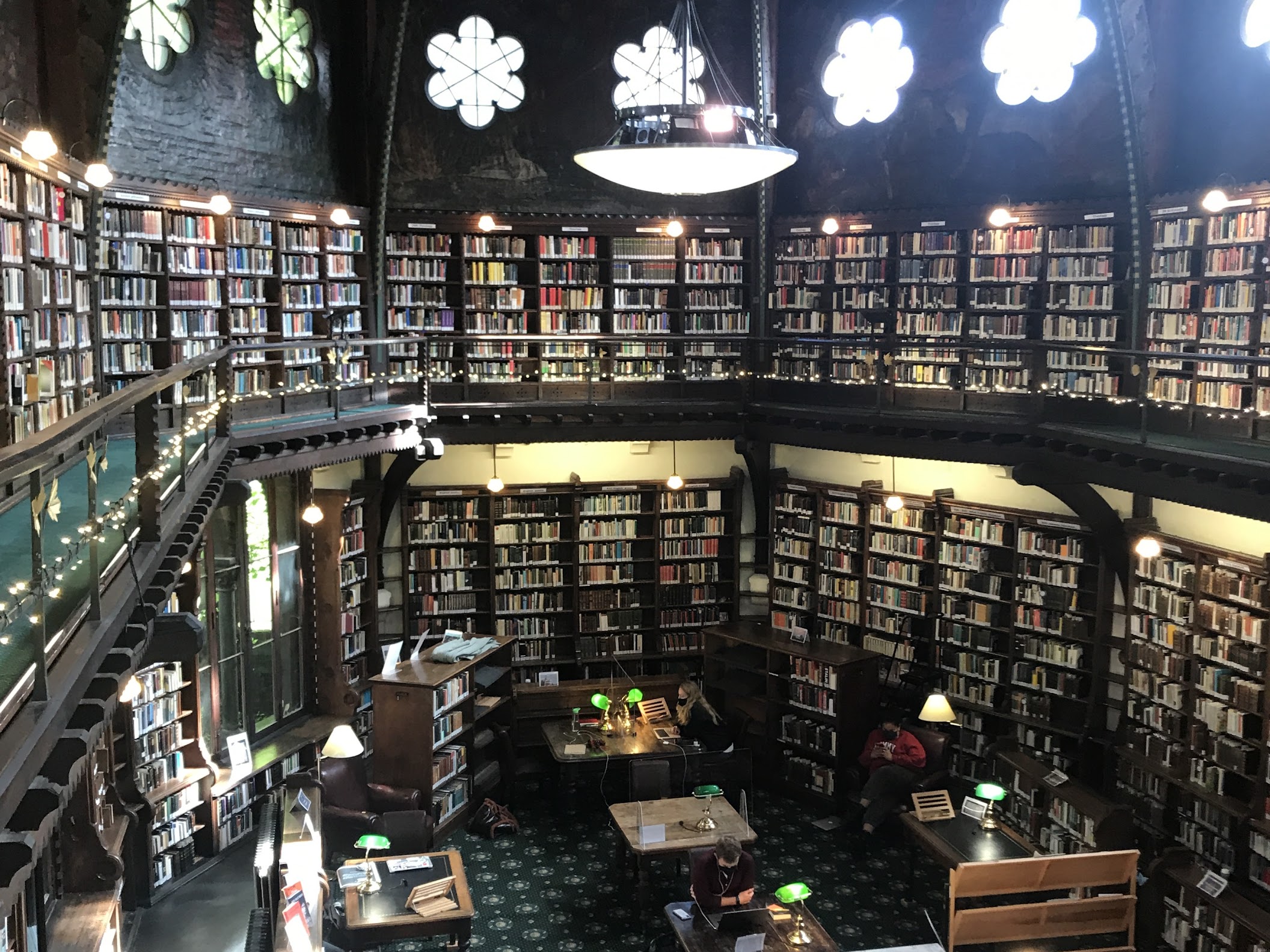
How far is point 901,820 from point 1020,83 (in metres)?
6.21

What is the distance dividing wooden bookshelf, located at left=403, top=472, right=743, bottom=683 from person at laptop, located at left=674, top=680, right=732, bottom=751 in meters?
1.29

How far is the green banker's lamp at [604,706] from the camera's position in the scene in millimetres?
10367

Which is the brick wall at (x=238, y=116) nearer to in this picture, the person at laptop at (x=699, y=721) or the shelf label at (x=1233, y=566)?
the person at laptop at (x=699, y=721)

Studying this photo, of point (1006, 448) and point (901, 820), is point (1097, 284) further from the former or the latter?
point (901, 820)

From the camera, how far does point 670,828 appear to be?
871cm

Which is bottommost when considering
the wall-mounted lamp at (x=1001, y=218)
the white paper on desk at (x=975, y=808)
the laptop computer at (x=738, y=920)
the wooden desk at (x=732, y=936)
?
the wooden desk at (x=732, y=936)

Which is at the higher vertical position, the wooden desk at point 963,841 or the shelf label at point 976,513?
the shelf label at point 976,513

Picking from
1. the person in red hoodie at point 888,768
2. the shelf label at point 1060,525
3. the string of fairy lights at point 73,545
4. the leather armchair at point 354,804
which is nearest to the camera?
the string of fairy lights at point 73,545

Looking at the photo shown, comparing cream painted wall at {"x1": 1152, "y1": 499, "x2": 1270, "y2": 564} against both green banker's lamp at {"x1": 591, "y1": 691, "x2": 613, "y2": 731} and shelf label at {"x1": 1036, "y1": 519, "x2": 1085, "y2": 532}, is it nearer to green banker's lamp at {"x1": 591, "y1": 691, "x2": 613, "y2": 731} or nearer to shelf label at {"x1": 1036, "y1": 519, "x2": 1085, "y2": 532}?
shelf label at {"x1": 1036, "y1": 519, "x2": 1085, "y2": 532}

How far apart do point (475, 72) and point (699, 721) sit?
6352mm

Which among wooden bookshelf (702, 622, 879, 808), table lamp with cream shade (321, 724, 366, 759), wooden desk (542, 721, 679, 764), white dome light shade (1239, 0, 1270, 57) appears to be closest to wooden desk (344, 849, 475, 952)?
table lamp with cream shade (321, 724, 366, 759)

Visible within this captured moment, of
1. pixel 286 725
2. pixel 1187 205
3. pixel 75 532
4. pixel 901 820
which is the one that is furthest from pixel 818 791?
pixel 75 532

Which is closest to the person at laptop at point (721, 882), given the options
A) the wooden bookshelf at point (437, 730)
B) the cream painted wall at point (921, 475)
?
the wooden bookshelf at point (437, 730)

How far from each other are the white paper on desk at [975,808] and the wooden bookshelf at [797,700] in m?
1.67
